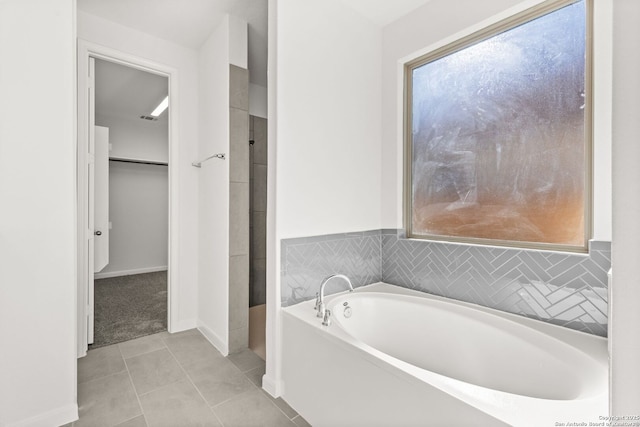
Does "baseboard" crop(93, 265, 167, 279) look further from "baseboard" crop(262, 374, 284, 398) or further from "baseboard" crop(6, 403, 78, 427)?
"baseboard" crop(262, 374, 284, 398)

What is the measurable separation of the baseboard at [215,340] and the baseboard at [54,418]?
0.96 metres

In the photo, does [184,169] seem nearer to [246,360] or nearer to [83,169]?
[83,169]

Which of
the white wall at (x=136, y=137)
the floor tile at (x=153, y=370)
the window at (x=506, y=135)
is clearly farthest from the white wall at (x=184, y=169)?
the white wall at (x=136, y=137)

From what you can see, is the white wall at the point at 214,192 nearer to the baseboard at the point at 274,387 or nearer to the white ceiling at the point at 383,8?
the baseboard at the point at 274,387

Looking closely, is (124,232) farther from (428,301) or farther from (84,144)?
(428,301)

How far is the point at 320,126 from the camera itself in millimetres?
2104

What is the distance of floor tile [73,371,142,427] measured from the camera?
1.66 metres

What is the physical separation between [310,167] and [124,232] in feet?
14.6

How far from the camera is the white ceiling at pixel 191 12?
229 centimetres

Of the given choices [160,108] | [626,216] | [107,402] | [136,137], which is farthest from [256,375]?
[136,137]

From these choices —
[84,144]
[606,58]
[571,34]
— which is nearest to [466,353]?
[606,58]

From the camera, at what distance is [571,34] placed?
1635mm

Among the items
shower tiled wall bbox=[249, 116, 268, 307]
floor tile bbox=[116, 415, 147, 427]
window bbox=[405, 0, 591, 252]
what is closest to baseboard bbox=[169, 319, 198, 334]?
shower tiled wall bbox=[249, 116, 268, 307]

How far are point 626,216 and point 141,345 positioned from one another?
3.06 metres
